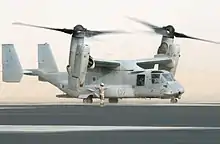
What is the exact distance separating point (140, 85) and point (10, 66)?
529 inches

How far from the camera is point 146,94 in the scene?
181 ft

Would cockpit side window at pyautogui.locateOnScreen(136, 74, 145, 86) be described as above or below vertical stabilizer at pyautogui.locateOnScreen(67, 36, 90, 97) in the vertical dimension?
below

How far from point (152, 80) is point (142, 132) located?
3842 centimetres

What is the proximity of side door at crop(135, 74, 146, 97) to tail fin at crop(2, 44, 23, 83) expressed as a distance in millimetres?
11786

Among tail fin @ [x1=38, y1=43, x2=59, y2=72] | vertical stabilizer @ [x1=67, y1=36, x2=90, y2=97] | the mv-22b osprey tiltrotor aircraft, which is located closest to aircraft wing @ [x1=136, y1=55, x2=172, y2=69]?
the mv-22b osprey tiltrotor aircraft

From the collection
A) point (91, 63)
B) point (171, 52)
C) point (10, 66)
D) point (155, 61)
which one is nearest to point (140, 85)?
point (91, 63)

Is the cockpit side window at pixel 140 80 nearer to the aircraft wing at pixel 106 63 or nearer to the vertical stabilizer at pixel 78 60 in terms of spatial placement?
the aircraft wing at pixel 106 63

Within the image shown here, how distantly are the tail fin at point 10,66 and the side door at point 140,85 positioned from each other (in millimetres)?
11786

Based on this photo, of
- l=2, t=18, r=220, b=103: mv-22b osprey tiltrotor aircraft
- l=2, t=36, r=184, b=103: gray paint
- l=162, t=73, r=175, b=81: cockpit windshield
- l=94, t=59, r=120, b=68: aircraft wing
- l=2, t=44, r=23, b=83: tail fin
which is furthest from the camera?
l=2, t=44, r=23, b=83: tail fin

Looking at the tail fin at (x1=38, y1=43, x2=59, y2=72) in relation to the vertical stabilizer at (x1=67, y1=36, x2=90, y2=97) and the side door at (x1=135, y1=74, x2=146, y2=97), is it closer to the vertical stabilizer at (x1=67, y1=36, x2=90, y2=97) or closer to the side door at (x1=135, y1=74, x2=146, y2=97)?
the side door at (x1=135, y1=74, x2=146, y2=97)

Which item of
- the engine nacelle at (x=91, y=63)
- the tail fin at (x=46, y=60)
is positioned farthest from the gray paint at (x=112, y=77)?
the tail fin at (x=46, y=60)

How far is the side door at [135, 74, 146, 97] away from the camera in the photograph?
55062mm

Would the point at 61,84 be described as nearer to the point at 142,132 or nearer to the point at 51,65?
the point at 51,65

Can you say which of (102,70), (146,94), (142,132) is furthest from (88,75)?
(142,132)
